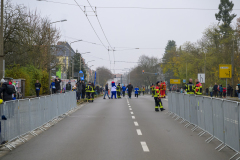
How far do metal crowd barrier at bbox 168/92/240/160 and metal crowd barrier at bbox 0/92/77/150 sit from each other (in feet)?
16.5

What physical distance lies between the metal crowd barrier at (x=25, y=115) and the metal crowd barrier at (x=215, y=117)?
503cm

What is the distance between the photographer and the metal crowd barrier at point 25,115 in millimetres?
8102

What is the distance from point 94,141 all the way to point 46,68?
28661 millimetres

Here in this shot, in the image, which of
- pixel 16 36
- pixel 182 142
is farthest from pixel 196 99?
pixel 16 36

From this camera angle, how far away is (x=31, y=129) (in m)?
10.2

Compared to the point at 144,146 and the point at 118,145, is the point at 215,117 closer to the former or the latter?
the point at 144,146

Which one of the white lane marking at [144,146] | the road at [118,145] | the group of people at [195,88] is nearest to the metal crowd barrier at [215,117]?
the road at [118,145]

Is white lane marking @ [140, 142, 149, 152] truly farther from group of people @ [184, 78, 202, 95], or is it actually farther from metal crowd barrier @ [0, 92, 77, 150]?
group of people @ [184, 78, 202, 95]

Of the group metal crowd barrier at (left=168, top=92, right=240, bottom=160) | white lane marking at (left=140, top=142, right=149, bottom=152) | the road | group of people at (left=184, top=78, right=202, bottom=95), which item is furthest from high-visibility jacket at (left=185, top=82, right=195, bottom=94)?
white lane marking at (left=140, top=142, right=149, bottom=152)

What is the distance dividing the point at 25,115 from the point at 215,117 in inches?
208

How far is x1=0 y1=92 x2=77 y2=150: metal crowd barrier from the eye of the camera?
319 inches

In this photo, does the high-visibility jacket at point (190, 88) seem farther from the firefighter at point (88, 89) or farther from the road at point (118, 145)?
the firefighter at point (88, 89)

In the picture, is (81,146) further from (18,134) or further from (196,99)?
(196,99)

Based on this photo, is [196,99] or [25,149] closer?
[25,149]
